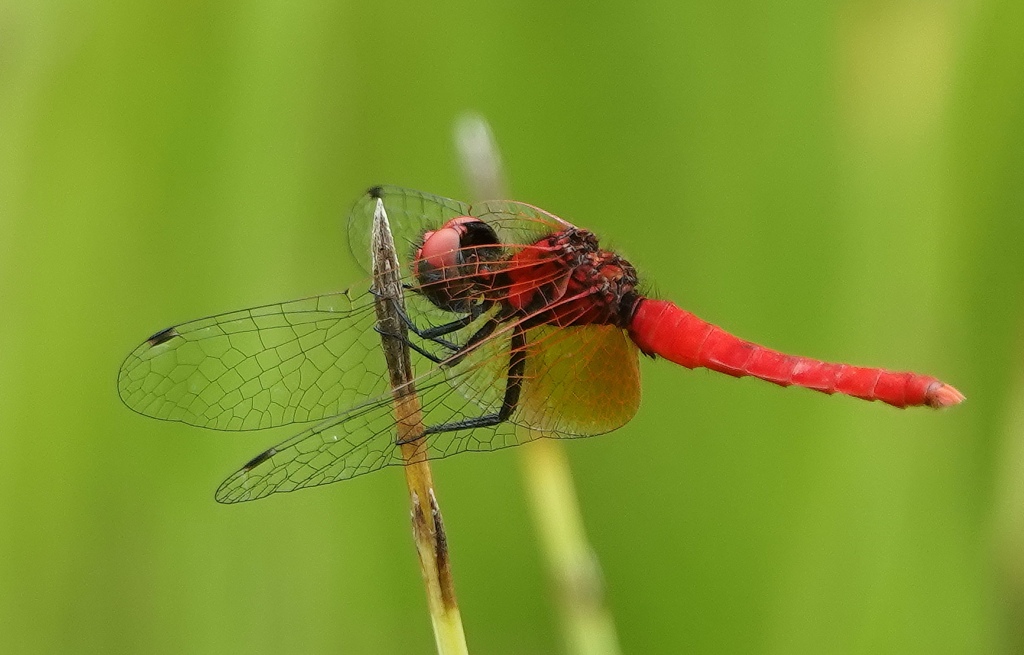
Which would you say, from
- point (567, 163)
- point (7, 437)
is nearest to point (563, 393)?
point (567, 163)

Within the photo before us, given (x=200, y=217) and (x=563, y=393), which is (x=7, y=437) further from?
(x=563, y=393)

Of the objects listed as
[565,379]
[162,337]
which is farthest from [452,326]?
[162,337]

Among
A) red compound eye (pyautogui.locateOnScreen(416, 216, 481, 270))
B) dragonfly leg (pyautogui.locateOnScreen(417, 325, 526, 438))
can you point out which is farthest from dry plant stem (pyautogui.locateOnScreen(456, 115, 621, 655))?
red compound eye (pyautogui.locateOnScreen(416, 216, 481, 270))

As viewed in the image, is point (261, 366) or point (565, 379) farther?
point (565, 379)

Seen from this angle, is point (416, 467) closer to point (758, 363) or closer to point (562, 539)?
point (562, 539)

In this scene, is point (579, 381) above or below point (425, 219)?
below

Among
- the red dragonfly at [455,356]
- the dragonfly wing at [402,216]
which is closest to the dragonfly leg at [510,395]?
the red dragonfly at [455,356]
